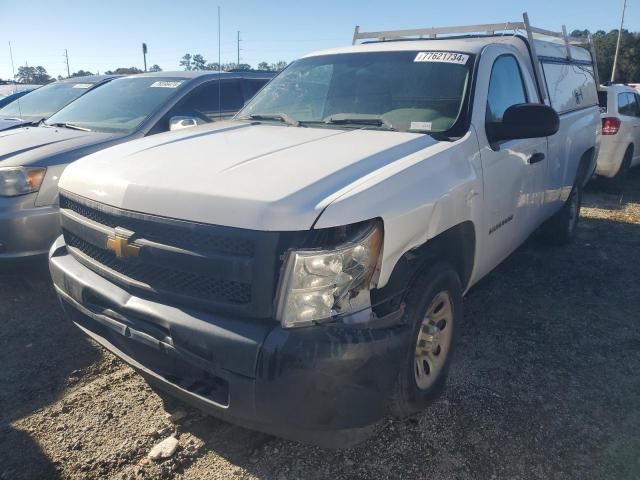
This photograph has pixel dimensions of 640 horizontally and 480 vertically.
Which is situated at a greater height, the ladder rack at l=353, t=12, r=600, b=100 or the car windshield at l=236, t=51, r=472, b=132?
the ladder rack at l=353, t=12, r=600, b=100

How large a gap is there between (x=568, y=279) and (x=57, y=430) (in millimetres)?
4235

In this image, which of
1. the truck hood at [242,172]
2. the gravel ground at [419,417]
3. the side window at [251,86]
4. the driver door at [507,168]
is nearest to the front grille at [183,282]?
the truck hood at [242,172]

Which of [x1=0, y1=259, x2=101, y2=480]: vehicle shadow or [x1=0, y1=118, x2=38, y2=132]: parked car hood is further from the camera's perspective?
[x1=0, y1=118, x2=38, y2=132]: parked car hood

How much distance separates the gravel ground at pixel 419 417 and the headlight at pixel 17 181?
0.87m

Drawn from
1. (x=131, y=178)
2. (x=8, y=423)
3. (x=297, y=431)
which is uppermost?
(x=131, y=178)

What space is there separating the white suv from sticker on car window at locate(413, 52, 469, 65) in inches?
246

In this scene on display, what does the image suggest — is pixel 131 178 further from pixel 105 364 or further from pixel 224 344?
pixel 105 364

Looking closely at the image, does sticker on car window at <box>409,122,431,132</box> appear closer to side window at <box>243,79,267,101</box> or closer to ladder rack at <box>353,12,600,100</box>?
ladder rack at <box>353,12,600,100</box>

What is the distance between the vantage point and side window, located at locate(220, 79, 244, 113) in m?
6.12

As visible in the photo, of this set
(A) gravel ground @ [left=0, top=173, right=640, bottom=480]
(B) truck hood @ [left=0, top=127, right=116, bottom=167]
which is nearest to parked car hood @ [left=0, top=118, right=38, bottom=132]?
(B) truck hood @ [left=0, top=127, right=116, bottom=167]

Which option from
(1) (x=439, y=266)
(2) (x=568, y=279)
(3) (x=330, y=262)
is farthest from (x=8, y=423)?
(2) (x=568, y=279)

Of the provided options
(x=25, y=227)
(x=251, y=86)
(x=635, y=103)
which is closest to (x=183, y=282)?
(x=25, y=227)

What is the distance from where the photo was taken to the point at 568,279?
4.85m

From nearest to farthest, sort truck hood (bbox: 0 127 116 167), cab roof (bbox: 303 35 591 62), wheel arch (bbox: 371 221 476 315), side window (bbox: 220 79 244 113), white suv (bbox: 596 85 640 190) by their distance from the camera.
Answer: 1. wheel arch (bbox: 371 221 476 315)
2. cab roof (bbox: 303 35 591 62)
3. truck hood (bbox: 0 127 116 167)
4. side window (bbox: 220 79 244 113)
5. white suv (bbox: 596 85 640 190)
